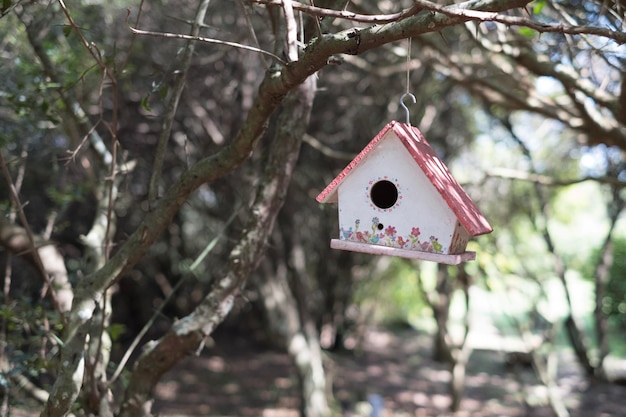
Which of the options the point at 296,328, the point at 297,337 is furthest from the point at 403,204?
the point at 296,328

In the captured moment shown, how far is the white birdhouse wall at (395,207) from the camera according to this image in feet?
8.81

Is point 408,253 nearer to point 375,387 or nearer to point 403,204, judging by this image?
point 403,204

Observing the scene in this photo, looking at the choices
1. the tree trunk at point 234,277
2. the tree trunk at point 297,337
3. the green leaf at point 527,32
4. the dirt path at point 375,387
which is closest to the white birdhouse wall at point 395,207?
the tree trunk at point 234,277

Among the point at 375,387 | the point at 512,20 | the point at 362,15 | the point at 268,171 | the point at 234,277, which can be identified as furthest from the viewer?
the point at 375,387

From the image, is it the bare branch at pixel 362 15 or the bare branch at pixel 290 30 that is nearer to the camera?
the bare branch at pixel 362 15

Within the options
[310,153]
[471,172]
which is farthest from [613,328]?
[310,153]

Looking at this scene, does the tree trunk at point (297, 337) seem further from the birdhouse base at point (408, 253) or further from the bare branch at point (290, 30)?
the bare branch at point (290, 30)

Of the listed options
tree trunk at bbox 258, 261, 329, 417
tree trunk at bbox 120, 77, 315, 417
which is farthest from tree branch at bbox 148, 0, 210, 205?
tree trunk at bbox 258, 261, 329, 417

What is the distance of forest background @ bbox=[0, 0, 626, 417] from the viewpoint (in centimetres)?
283

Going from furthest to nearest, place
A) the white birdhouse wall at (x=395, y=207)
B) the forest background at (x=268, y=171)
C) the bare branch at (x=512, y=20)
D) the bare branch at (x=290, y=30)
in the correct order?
the forest background at (x=268, y=171)
the white birdhouse wall at (x=395, y=207)
the bare branch at (x=290, y=30)
the bare branch at (x=512, y=20)

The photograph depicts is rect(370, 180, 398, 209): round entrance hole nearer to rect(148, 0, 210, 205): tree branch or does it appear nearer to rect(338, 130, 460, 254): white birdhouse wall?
rect(338, 130, 460, 254): white birdhouse wall

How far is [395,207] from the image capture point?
2785mm

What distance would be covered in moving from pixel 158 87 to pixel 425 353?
→ 1023 cm

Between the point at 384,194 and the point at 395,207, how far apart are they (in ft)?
0.58
